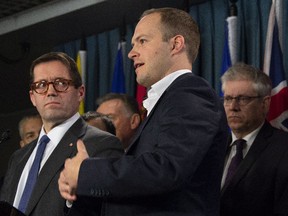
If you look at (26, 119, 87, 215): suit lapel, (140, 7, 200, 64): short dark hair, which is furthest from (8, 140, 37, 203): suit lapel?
(140, 7, 200, 64): short dark hair

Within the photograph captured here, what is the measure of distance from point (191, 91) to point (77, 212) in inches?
21.7

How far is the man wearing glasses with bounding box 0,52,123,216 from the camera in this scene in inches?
105

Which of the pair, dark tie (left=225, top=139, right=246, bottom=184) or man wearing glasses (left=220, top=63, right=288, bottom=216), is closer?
man wearing glasses (left=220, top=63, right=288, bottom=216)

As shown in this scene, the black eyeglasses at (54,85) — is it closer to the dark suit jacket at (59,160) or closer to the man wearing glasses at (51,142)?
the man wearing glasses at (51,142)

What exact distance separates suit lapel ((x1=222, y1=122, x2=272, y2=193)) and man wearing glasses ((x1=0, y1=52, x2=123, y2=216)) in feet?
2.59

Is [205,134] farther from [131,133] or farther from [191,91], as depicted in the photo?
[131,133]

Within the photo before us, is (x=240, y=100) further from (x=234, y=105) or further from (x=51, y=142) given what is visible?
(x=51, y=142)

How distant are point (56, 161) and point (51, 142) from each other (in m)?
0.18

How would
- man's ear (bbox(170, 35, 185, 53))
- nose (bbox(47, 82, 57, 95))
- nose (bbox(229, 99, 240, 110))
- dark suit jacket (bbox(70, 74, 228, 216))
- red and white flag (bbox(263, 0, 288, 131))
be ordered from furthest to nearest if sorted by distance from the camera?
red and white flag (bbox(263, 0, 288, 131))
nose (bbox(229, 99, 240, 110))
nose (bbox(47, 82, 57, 95))
man's ear (bbox(170, 35, 185, 53))
dark suit jacket (bbox(70, 74, 228, 216))

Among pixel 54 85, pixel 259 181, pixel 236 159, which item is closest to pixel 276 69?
pixel 236 159

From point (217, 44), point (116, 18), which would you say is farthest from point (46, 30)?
point (217, 44)

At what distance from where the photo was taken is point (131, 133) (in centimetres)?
432

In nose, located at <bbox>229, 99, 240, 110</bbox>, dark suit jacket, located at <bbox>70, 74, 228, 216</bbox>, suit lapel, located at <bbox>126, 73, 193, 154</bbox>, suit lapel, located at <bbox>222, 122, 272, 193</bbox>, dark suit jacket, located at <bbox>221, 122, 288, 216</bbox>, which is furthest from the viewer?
nose, located at <bbox>229, 99, 240, 110</bbox>

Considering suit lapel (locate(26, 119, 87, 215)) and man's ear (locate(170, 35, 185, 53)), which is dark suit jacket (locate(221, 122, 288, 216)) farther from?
man's ear (locate(170, 35, 185, 53))
